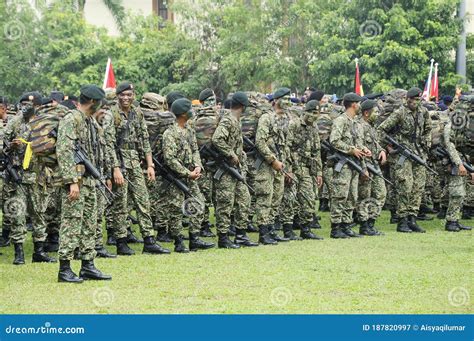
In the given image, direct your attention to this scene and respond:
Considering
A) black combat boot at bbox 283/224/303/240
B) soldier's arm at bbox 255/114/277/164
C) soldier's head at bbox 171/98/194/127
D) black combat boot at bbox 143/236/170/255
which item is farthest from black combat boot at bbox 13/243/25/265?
black combat boot at bbox 283/224/303/240

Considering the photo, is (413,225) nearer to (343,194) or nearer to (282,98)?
(343,194)

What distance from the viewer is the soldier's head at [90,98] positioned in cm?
1060

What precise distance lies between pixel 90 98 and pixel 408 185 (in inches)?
252

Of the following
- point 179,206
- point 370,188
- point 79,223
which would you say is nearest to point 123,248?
point 179,206

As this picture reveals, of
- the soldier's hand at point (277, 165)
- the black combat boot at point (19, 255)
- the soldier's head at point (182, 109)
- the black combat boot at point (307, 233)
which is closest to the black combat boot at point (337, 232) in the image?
the black combat boot at point (307, 233)

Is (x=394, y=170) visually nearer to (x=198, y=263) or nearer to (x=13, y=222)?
(x=198, y=263)

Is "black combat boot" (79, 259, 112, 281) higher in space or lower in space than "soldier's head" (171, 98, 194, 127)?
lower

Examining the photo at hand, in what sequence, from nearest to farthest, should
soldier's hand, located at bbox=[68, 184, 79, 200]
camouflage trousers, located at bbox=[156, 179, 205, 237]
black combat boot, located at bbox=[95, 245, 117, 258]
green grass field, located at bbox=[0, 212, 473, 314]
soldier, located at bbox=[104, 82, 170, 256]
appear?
green grass field, located at bbox=[0, 212, 473, 314]
soldier's hand, located at bbox=[68, 184, 79, 200]
black combat boot, located at bbox=[95, 245, 117, 258]
soldier, located at bbox=[104, 82, 170, 256]
camouflage trousers, located at bbox=[156, 179, 205, 237]

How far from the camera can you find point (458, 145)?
1594cm

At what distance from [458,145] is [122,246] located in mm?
5742

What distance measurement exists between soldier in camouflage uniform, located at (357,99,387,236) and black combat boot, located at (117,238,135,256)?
383cm

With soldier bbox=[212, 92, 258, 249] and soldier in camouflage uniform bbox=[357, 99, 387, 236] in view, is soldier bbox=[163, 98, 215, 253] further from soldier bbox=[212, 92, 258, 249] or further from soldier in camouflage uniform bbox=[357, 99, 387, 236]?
soldier in camouflage uniform bbox=[357, 99, 387, 236]

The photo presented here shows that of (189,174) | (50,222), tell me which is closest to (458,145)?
(189,174)

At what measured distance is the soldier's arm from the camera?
13805 mm
